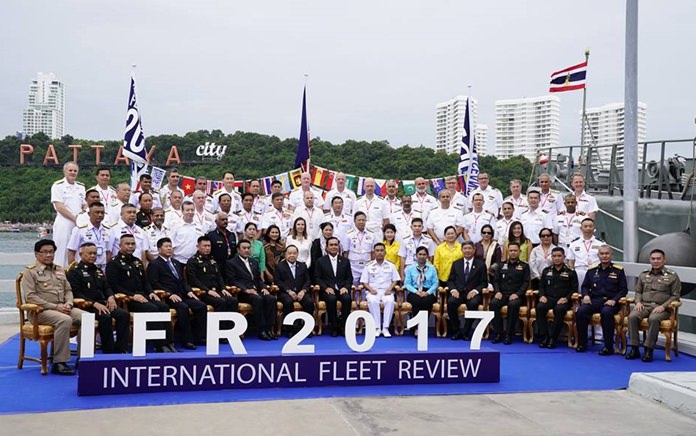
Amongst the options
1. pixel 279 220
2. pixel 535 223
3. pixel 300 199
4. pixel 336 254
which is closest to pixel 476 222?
pixel 535 223

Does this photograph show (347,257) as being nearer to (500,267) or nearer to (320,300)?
(320,300)

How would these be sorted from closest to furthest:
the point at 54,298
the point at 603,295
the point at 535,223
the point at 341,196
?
the point at 54,298
the point at 603,295
the point at 535,223
the point at 341,196

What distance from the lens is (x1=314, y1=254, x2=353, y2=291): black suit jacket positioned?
9.18 metres

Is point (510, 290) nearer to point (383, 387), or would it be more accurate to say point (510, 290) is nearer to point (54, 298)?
point (383, 387)

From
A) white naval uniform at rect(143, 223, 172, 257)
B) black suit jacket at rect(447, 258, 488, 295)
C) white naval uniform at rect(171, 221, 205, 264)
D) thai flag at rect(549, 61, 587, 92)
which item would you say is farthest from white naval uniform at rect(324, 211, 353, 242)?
thai flag at rect(549, 61, 587, 92)

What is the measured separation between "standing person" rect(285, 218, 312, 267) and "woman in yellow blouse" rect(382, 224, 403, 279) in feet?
3.55

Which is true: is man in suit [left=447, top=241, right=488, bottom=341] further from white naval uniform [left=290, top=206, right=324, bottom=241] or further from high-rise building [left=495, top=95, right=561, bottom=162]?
high-rise building [left=495, top=95, right=561, bottom=162]

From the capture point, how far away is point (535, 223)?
9633mm

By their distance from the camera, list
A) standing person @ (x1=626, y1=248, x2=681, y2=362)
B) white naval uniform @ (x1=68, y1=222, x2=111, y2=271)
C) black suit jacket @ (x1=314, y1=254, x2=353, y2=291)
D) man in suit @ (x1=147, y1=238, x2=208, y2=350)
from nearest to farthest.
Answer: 1. white naval uniform @ (x1=68, y1=222, x2=111, y2=271)
2. standing person @ (x1=626, y1=248, x2=681, y2=362)
3. man in suit @ (x1=147, y1=238, x2=208, y2=350)
4. black suit jacket @ (x1=314, y1=254, x2=353, y2=291)

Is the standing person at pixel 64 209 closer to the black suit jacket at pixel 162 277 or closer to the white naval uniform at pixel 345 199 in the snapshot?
Answer: the black suit jacket at pixel 162 277

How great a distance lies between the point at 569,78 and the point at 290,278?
8273mm

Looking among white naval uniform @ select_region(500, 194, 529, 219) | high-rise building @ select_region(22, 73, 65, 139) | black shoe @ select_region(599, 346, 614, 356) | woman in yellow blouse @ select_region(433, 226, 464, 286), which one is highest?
high-rise building @ select_region(22, 73, 65, 139)

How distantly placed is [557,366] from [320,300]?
10.6ft

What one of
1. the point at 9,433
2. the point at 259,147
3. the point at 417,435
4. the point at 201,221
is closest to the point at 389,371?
the point at 417,435
